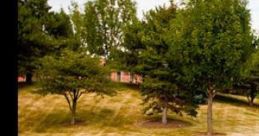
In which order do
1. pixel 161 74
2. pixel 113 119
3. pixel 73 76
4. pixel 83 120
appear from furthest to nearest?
pixel 113 119, pixel 83 120, pixel 73 76, pixel 161 74

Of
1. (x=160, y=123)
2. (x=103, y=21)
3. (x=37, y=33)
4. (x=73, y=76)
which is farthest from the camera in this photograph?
(x=103, y=21)

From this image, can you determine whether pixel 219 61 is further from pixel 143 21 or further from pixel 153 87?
pixel 143 21

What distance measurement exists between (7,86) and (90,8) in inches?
3135

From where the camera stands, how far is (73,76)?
4581 cm

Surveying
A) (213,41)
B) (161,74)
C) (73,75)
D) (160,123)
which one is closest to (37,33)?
(73,75)

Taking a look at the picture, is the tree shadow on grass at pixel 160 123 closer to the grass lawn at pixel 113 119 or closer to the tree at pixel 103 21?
the grass lawn at pixel 113 119

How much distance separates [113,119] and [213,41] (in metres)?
17.4

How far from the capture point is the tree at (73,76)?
45219 millimetres

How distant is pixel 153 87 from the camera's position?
44.1 m

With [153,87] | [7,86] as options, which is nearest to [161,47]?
[153,87]

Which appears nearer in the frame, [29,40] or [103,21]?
[29,40]

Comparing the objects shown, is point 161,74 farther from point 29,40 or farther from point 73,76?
point 29,40

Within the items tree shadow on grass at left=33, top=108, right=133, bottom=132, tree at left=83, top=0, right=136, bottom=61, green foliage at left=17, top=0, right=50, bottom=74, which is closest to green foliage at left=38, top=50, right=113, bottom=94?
tree shadow on grass at left=33, top=108, right=133, bottom=132

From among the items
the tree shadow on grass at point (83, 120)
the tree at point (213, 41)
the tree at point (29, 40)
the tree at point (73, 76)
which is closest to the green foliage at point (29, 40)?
the tree at point (29, 40)
